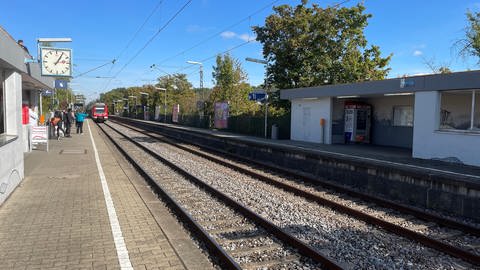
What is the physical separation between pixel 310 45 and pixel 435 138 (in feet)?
66.0

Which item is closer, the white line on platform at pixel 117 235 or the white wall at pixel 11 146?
the white line on platform at pixel 117 235

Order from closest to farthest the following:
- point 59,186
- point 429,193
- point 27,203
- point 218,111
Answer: point 27,203
point 429,193
point 59,186
point 218,111

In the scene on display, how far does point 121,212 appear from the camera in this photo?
7707 mm

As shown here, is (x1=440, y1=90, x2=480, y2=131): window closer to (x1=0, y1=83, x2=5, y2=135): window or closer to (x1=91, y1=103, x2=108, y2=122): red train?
(x1=0, y1=83, x2=5, y2=135): window

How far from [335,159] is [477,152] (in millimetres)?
4792

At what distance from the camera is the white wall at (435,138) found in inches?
537

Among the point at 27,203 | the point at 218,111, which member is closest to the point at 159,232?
the point at 27,203

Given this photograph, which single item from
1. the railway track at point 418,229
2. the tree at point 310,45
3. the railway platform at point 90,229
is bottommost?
the railway track at point 418,229

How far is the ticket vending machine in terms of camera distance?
850 inches

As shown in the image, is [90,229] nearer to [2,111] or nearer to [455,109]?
[2,111]

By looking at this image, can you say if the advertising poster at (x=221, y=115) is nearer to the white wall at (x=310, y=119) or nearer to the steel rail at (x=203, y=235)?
the white wall at (x=310, y=119)

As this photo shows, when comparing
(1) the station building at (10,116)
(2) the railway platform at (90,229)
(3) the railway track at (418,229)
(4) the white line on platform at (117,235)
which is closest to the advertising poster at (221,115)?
(1) the station building at (10,116)

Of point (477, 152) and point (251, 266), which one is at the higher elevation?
point (477, 152)

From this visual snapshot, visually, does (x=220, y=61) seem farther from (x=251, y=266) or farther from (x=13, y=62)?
(x=251, y=266)
